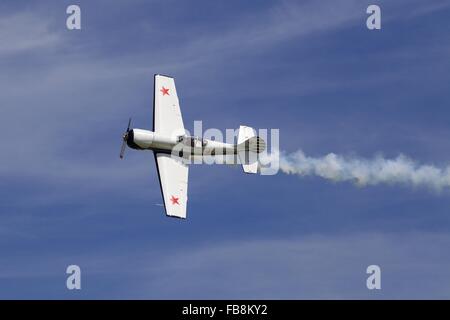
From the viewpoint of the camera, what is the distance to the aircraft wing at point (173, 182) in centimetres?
10138

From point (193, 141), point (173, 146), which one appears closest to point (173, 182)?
point (173, 146)

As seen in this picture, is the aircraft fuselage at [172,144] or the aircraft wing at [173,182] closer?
the aircraft wing at [173,182]

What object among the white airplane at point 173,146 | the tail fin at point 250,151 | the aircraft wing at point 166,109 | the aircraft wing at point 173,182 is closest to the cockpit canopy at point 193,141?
the white airplane at point 173,146

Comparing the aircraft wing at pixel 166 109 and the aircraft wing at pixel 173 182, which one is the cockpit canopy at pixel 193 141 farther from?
the aircraft wing at pixel 173 182

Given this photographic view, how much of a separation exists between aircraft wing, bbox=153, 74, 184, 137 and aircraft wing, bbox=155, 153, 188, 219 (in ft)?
10.6

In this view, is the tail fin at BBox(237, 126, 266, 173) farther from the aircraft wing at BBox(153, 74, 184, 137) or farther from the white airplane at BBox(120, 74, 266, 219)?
the aircraft wing at BBox(153, 74, 184, 137)

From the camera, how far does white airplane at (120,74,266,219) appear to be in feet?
339

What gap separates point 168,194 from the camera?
336 feet
